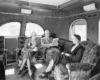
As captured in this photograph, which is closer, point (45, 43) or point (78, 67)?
point (78, 67)

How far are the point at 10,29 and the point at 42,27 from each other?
5.39ft

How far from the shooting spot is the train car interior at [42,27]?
3665mm

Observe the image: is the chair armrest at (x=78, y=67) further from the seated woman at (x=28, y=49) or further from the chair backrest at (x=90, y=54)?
the seated woman at (x=28, y=49)

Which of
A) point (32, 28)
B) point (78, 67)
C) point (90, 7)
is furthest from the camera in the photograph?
point (32, 28)

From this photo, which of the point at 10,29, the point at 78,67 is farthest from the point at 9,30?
the point at 78,67

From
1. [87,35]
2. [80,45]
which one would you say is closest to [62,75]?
[80,45]

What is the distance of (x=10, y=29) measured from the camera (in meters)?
5.28

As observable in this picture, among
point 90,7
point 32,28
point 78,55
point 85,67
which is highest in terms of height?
point 90,7

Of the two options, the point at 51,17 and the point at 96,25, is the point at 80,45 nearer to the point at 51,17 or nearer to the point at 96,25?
the point at 96,25

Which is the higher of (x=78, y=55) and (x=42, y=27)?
(x=42, y=27)

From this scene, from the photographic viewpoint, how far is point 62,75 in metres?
2.77

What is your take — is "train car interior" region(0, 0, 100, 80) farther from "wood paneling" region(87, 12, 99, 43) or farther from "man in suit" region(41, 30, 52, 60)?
"man in suit" region(41, 30, 52, 60)

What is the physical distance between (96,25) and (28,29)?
11.0 ft

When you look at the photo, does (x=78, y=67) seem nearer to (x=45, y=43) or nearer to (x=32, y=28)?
(x=45, y=43)
